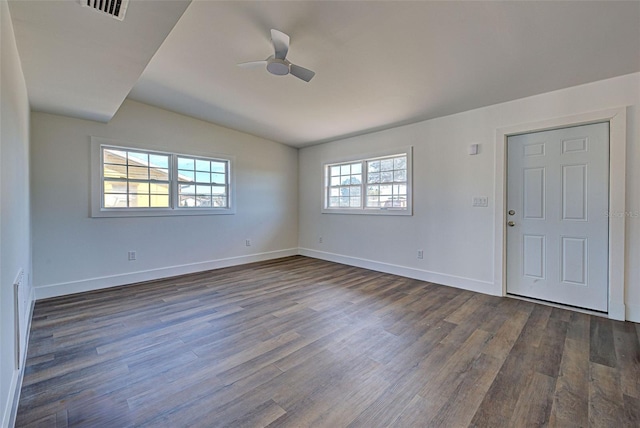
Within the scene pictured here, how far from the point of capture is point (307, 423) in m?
1.49

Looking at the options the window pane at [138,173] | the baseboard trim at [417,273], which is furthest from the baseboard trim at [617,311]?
the window pane at [138,173]

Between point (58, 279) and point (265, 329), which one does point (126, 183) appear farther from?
point (265, 329)

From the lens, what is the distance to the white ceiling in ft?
6.50

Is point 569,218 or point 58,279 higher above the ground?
point 569,218

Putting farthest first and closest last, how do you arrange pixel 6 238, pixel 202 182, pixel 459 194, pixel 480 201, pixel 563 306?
1. pixel 202 182
2. pixel 459 194
3. pixel 480 201
4. pixel 563 306
5. pixel 6 238

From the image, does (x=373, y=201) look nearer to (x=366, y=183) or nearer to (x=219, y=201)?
(x=366, y=183)

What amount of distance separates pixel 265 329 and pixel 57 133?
374cm

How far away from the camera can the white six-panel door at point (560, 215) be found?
287 centimetres

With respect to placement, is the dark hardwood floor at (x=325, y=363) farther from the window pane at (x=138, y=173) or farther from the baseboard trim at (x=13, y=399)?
the window pane at (x=138, y=173)

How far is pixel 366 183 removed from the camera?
5.09 metres

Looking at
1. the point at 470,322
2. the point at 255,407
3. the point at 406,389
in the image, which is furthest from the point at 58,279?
the point at 470,322

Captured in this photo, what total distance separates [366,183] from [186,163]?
10.6 ft

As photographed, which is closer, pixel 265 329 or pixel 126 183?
pixel 265 329

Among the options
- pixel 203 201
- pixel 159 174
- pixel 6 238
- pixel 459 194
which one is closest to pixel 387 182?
pixel 459 194
